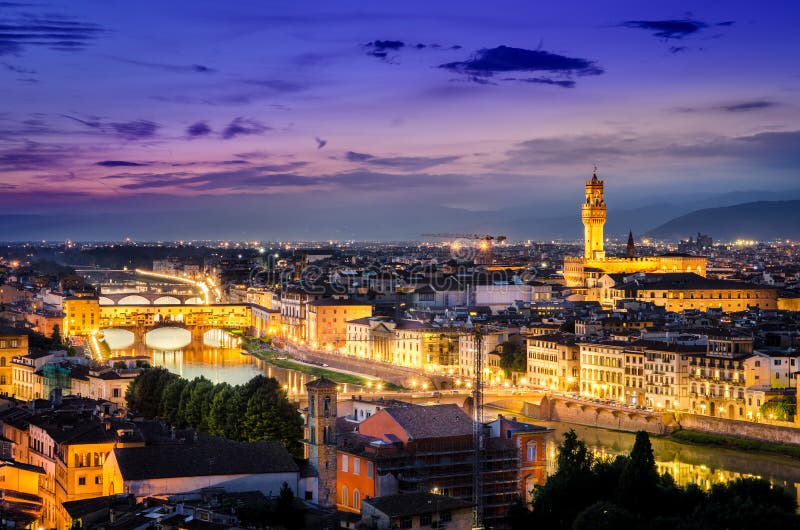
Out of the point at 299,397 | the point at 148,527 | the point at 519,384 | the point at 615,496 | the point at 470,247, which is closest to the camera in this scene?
the point at 148,527

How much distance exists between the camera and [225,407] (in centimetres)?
1692

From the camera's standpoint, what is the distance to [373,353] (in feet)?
105

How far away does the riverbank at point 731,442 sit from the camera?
18594mm

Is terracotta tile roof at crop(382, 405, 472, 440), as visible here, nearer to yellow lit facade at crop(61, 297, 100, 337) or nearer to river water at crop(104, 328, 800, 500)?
river water at crop(104, 328, 800, 500)

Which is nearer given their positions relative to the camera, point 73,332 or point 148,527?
point 148,527

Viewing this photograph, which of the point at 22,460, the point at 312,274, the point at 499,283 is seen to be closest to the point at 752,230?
the point at 312,274

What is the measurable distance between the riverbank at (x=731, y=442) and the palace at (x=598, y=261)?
21417 mm

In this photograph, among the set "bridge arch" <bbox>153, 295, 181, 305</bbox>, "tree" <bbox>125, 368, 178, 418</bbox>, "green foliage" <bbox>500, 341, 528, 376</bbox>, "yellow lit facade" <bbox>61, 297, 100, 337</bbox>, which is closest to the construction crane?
"bridge arch" <bbox>153, 295, 181, 305</bbox>

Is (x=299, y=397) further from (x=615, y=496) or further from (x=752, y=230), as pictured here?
(x=752, y=230)

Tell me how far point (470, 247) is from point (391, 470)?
77.9 metres

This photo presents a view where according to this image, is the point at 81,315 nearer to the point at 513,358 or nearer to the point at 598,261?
the point at 598,261

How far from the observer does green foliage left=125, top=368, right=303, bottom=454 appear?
1625cm

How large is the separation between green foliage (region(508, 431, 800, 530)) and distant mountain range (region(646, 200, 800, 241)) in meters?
142

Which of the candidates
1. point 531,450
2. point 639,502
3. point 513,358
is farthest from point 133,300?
point 639,502
